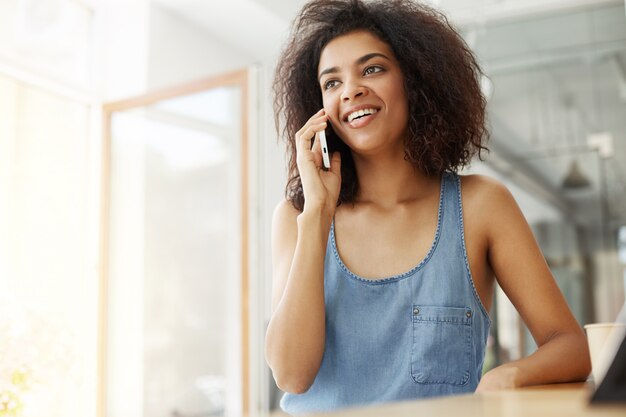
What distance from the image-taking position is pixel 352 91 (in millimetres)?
1476

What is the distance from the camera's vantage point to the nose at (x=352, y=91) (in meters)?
1.47

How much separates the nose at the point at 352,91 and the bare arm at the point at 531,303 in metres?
0.32

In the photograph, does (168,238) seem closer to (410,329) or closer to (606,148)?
(606,148)

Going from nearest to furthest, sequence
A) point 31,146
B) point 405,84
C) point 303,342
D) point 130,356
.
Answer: point 303,342, point 405,84, point 31,146, point 130,356

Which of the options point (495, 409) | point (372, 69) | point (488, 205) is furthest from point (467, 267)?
point (495, 409)

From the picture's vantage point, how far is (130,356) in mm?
4145

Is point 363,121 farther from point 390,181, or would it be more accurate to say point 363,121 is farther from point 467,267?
point 467,267

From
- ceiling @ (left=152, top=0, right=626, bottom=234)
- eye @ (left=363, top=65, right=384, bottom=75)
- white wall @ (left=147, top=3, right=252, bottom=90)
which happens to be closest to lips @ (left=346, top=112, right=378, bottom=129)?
eye @ (left=363, top=65, right=384, bottom=75)

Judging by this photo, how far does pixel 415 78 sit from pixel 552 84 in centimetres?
288

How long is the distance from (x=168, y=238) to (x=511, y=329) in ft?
6.88

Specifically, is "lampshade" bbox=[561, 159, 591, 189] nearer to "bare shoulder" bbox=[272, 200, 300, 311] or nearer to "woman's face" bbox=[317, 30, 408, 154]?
"woman's face" bbox=[317, 30, 408, 154]

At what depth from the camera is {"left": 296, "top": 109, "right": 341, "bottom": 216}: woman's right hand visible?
144 cm

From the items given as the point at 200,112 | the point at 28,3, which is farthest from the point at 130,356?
the point at 28,3

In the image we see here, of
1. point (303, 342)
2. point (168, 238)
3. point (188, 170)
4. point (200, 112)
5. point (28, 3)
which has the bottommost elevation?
point (303, 342)
